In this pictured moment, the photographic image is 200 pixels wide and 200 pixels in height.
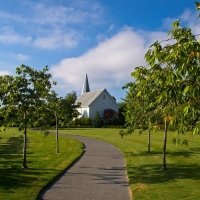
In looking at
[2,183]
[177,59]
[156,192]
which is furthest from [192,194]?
[2,183]

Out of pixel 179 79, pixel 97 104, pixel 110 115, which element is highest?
pixel 97 104

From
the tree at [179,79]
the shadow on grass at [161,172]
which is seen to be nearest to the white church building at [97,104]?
the shadow on grass at [161,172]

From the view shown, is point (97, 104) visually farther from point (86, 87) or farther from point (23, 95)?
point (23, 95)

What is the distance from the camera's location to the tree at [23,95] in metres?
→ 10.4

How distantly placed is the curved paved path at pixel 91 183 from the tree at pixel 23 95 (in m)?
2.64

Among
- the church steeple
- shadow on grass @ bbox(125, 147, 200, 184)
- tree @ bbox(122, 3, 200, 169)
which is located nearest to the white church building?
the church steeple

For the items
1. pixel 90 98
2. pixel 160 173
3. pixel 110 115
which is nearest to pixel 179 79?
pixel 160 173

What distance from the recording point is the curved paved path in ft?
24.5

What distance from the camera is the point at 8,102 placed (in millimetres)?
10523

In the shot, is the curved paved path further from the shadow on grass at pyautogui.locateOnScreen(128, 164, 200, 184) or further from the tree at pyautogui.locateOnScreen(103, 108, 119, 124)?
the tree at pyautogui.locateOnScreen(103, 108, 119, 124)

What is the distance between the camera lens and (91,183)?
8.82 meters

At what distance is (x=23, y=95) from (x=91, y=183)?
14.6ft

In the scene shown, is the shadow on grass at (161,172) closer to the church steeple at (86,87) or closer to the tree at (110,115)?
the tree at (110,115)

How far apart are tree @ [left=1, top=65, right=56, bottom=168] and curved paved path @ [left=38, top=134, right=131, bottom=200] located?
2638 millimetres
